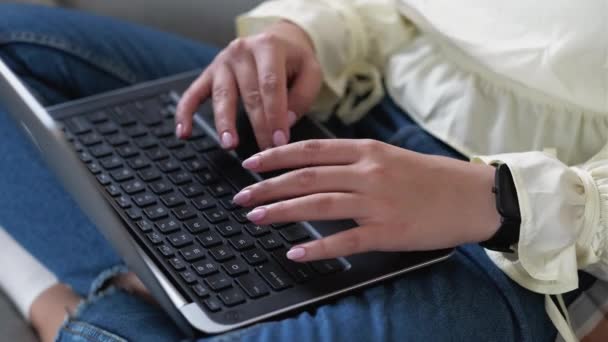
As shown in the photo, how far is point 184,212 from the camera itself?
64 cm

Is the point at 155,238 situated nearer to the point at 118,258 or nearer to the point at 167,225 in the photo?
the point at 167,225

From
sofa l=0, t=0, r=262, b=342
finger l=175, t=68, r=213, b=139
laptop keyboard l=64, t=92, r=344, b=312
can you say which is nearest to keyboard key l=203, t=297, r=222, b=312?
laptop keyboard l=64, t=92, r=344, b=312

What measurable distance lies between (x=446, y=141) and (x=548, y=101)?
10 centimetres

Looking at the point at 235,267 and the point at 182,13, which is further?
the point at 182,13

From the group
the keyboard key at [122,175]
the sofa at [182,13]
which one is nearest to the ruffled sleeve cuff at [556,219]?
the keyboard key at [122,175]

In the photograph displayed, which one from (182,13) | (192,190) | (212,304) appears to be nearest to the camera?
(212,304)

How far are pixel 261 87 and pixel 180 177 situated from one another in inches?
4.5

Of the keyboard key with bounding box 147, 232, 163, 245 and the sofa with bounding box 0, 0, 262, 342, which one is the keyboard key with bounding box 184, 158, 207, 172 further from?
the sofa with bounding box 0, 0, 262, 342

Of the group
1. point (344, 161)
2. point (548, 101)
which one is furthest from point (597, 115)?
point (344, 161)

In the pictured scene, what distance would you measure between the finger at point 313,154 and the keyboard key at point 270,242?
6cm

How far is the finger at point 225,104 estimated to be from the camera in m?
0.69

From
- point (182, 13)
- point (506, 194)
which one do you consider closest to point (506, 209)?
point (506, 194)

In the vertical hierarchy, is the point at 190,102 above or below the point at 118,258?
above

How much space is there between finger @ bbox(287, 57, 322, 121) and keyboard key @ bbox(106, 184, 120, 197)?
19 centimetres
